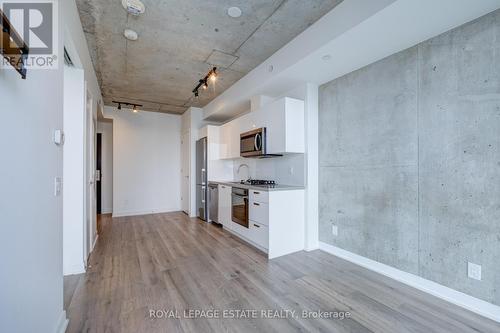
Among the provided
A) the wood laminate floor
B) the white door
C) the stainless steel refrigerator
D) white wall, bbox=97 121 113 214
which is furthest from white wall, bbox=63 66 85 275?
white wall, bbox=97 121 113 214

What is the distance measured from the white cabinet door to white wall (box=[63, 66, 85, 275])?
2191mm

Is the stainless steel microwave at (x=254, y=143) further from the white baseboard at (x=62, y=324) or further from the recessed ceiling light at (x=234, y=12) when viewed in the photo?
the white baseboard at (x=62, y=324)

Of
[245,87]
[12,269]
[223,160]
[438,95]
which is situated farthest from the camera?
[223,160]

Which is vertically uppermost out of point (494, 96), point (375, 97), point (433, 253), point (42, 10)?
point (42, 10)

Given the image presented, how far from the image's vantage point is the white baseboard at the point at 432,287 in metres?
1.87

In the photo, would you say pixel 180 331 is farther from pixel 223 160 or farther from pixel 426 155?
pixel 223 160

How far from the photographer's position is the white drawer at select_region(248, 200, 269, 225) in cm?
312

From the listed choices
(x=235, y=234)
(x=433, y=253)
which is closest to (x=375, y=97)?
(x=433, y=253)

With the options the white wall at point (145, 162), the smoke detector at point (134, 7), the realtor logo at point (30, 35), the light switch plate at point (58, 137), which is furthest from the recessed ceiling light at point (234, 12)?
the white wall at point (145, 162)

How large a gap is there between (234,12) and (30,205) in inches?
92.5

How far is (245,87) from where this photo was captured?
3887 millimetres

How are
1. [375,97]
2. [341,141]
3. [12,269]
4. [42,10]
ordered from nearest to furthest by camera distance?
[12,269] < [42,10] < [375,97] < [341,141]

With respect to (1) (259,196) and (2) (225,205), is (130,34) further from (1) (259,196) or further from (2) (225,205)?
(2) (225,205)

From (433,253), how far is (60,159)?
342cm
